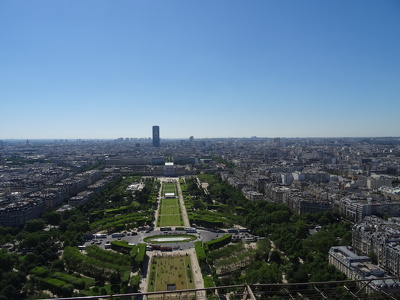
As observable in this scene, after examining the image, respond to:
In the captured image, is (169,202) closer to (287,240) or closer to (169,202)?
(169,202)

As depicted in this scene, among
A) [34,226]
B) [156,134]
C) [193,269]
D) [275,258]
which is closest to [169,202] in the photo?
[34,226]

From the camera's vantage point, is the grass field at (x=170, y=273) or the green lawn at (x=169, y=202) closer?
the grass field at (x=170, y=273)

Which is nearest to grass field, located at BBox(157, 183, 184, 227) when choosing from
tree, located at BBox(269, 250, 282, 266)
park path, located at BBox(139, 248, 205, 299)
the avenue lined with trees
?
the avenue lined with trees

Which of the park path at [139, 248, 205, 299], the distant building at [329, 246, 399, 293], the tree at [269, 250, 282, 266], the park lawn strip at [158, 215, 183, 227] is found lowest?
the park path at [139, 248, 205, 299]

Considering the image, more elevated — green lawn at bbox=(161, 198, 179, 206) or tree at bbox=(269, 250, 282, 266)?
tree at bbox=(269, 250, 282, 266)

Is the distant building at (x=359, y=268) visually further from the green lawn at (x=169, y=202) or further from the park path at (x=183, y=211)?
the green lawn at (x=169, y=202)

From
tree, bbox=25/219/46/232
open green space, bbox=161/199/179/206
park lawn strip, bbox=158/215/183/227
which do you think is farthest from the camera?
open green space, bbox=161/199/179/206

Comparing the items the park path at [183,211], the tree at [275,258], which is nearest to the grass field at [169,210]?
the park path at [183,211]

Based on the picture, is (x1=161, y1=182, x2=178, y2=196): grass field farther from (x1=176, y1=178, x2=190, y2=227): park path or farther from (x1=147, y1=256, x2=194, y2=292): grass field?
(x1=147, y1=256, x2=194, y2=292): grass field

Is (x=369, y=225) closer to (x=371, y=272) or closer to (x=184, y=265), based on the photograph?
(x=371, y=272)
